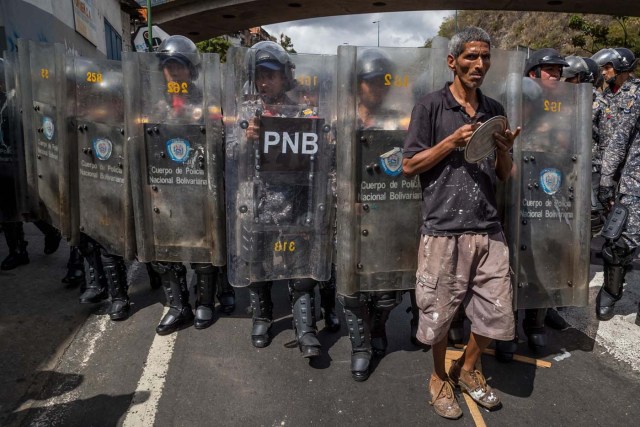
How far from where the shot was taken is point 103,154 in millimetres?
3598

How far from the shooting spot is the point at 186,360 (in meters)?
3.30

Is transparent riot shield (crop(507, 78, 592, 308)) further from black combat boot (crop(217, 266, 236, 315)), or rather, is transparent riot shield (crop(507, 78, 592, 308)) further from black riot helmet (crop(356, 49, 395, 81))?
black combat boot (crop(217, 266, 236, 315))

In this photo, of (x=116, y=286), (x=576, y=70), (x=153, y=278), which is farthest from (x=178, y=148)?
(x=576, y=70)

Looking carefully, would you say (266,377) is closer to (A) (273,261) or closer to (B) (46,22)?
(A) (273,261)

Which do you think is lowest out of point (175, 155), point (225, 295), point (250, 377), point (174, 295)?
point (250, 377)

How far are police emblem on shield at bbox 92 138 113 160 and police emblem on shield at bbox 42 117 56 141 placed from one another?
568mm

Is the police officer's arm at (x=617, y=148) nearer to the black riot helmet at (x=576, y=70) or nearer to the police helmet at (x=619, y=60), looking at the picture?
the black riot helmet at (x=576, y=70)

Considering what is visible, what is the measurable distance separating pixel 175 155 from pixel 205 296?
1.17m

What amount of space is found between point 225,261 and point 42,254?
9.90 feet

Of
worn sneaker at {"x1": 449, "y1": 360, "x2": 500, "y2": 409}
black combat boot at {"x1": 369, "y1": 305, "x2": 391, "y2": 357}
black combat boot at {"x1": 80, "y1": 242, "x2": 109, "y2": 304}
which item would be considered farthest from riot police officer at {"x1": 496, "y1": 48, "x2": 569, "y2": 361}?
black combat boot at {"x1": 80, "y1": 242, "x2": 109, "y2": 304}

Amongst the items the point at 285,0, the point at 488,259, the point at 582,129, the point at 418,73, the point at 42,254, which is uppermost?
the point at 285,0

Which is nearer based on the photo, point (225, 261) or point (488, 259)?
point (488, 259)

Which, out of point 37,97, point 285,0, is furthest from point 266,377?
point 285,0

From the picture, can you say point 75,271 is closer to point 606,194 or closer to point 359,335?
point 359,335
